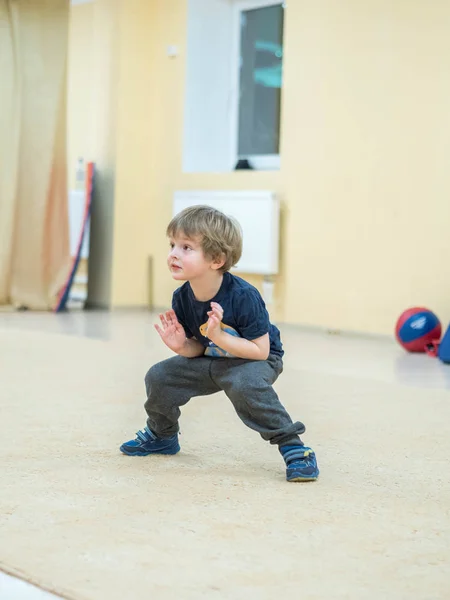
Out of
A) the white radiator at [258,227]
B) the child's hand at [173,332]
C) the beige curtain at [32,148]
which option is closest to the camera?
the child's hand at [173,332]

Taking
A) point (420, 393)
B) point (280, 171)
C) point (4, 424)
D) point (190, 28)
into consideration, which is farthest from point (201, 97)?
point (4, 424)

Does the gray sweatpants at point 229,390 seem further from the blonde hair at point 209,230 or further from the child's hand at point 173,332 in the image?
the blonde hair at point 209,230

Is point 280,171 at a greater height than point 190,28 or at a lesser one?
lesser

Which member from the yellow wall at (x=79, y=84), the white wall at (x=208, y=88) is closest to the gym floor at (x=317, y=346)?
the white wall at (x=208, y=88)

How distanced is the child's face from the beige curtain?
3.96 meters

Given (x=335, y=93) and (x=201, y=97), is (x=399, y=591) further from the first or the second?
(x=201, y=97)

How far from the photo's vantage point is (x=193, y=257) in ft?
5.86

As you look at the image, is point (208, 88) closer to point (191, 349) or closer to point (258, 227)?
point (258, 227)

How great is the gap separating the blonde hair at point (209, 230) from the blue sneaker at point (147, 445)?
1.36 feet

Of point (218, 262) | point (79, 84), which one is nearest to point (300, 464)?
point (218, 262)

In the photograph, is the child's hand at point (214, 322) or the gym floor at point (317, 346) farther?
the gym floor at point (317, 346)

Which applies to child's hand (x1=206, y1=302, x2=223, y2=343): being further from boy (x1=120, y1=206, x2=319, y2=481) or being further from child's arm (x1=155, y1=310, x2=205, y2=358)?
child's arm (x1=155, y1=310, x2=205, y2=358)

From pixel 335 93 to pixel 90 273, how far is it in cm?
210

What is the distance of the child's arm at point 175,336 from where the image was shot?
1850mm
